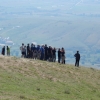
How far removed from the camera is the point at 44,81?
95.3 feet

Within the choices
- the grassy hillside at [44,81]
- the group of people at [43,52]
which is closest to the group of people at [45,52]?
the group of people at [43,52]

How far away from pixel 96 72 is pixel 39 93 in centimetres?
1486

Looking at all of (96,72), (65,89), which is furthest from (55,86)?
(96,72)

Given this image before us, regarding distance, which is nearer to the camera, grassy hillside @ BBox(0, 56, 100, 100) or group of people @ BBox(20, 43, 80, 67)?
grassy hillside @ BBox(0, 56, 100, 100)

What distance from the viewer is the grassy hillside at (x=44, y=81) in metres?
24.0

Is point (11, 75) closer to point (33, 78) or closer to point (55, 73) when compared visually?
point (33, 78)

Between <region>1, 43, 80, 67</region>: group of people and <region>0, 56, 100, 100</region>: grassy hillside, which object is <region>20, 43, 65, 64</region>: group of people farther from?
<region>0, 56, 100, 100</region>: grassy hillside

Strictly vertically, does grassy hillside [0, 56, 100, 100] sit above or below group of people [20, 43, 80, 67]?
below

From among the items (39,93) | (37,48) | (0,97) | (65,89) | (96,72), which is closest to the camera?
(0,97)

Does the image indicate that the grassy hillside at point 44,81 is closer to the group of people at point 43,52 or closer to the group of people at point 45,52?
the group of people at point 45,52

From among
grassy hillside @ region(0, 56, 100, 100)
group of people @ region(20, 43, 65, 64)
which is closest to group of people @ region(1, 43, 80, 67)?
group of people @ region(20, 43, 65, 64)

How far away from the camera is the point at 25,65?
109ft

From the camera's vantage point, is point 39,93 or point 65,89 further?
point 65,89

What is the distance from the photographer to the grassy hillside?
24.0m
